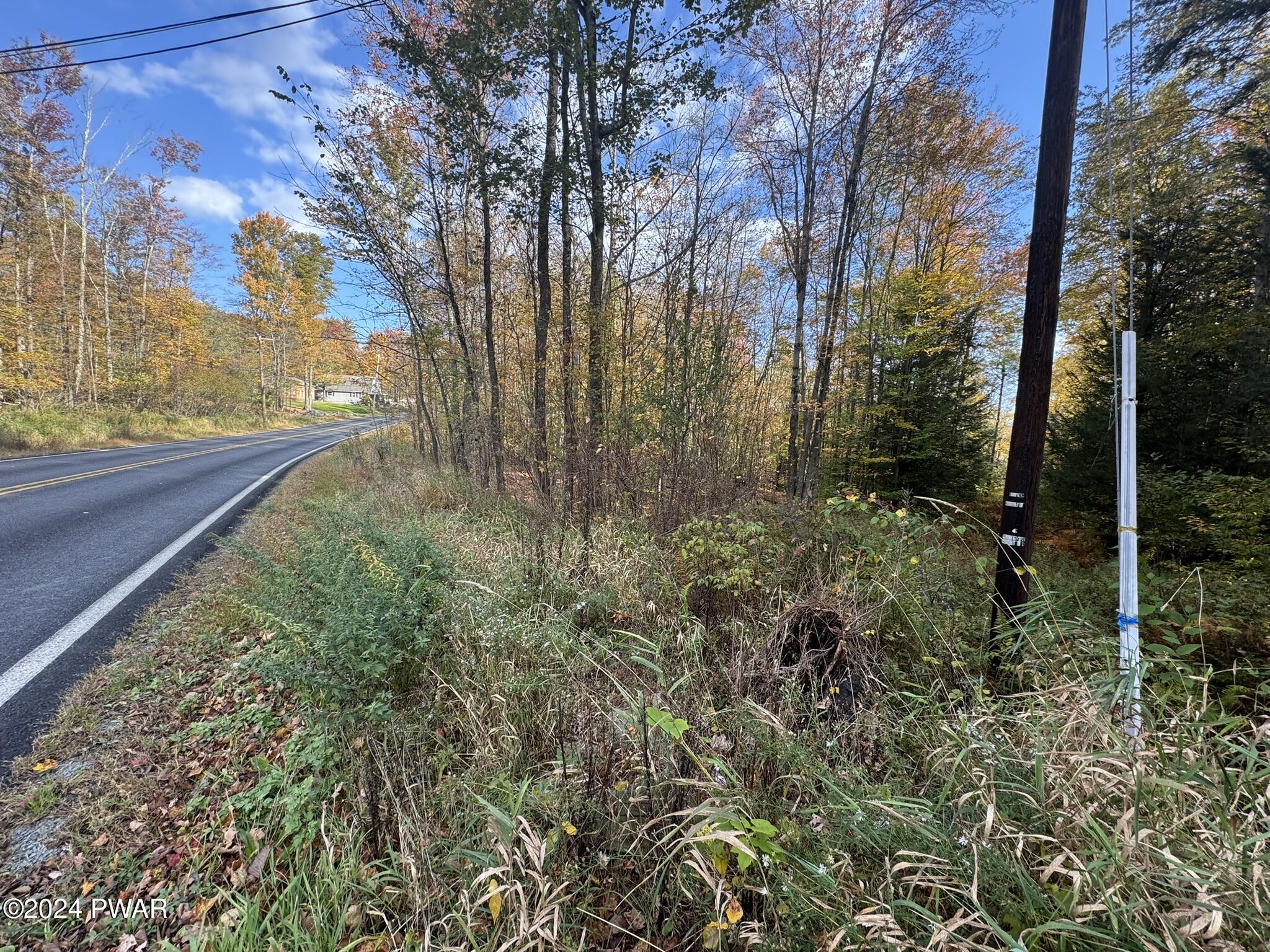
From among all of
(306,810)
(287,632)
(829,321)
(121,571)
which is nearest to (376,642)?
(306,810)

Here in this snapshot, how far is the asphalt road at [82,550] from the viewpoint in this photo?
2.68 meters

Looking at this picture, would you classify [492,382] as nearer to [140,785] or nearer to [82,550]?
[82,550]

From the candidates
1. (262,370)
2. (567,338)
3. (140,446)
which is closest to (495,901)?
(567,338)

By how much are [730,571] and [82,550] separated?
20.7 feet

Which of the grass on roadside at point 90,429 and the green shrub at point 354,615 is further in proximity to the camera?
the grass on roadside at point 90,429

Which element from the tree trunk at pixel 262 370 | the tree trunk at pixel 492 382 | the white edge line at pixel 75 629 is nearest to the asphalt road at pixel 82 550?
the white edge line at pixel 75 629

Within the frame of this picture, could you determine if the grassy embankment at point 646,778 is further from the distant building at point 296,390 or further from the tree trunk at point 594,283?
the distant building at point 296,390

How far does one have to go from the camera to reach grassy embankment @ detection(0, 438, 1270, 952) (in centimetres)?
132

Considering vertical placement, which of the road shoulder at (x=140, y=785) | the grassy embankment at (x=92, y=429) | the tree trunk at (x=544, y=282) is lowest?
the road shoulder at (x=140, y=785)

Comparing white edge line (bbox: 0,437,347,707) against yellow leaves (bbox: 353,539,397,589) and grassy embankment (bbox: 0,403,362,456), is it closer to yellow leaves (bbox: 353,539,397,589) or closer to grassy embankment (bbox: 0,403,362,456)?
yellow leaves (bbox: 353,539,397,589)

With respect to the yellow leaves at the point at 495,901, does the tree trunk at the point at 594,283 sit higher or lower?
higher

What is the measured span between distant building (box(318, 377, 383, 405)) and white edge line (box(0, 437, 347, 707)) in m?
9.04

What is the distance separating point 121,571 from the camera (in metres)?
4.11

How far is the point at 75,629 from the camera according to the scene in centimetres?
313
